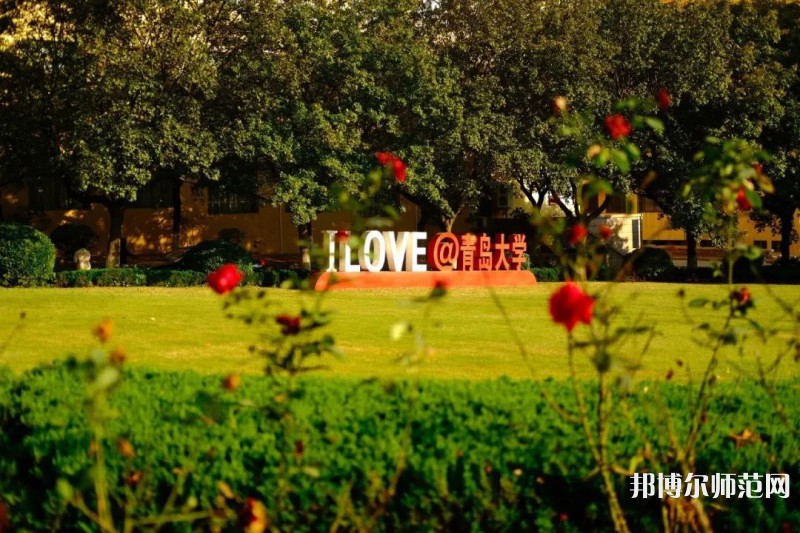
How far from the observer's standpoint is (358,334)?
13.3 meters

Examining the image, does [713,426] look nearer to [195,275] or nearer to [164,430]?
[164,430]

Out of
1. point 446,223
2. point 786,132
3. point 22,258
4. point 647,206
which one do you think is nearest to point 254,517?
point 22,258

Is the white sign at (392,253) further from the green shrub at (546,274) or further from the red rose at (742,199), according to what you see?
the red rose at (742,199)

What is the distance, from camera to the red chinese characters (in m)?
24.7

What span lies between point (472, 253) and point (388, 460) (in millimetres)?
21576

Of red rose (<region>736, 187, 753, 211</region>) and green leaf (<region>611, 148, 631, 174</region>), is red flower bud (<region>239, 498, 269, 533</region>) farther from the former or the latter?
red rose (<region>736, 187, 753, 211</region>)

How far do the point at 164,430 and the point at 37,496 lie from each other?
0.61 meters

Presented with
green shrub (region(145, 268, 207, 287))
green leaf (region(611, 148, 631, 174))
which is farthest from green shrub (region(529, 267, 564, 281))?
green leaf (region(611, 148, 631, 174))

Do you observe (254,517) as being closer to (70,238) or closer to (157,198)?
(70,238)

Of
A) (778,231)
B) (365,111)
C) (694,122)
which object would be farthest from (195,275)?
(778,231)

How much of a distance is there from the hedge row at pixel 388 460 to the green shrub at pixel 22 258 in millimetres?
18743

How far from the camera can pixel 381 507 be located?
139 inches

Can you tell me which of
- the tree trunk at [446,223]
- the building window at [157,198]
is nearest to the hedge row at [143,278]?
the tree trunk at [446,223]

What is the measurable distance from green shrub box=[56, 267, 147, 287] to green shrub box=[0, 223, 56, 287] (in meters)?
0.41
